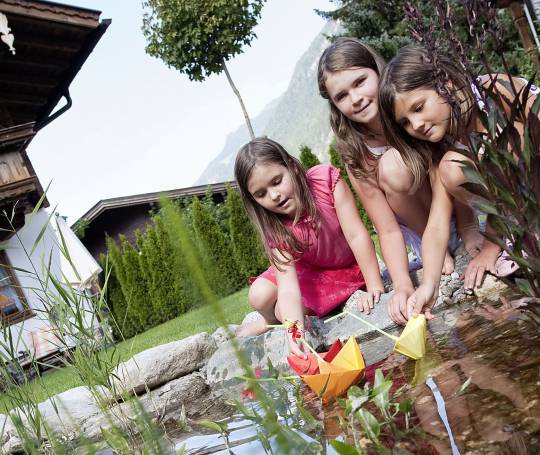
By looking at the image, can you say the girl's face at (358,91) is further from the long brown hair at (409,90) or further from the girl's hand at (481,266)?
the girl's hand at (481,266)

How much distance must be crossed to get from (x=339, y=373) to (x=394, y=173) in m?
1.42

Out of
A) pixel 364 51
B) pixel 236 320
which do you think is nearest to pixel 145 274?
pixel 236 320

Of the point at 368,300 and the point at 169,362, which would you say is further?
the point at 169,362

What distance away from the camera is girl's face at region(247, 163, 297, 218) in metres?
3.01

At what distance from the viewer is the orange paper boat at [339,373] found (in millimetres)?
1721

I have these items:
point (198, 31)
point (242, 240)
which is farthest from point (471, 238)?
point (198, 31)

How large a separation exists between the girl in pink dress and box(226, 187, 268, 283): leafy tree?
340 inches

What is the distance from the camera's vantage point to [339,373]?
1707 millimetres

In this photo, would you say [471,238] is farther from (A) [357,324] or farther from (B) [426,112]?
(B) [426,112]

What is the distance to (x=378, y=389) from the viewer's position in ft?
4.39

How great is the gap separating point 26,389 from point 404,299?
159 centimetres

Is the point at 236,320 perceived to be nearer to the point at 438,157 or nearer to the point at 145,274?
the point at 438,157

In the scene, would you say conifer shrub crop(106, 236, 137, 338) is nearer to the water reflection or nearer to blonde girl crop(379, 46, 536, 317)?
blonde girl crop(379, 46, 536, 317)

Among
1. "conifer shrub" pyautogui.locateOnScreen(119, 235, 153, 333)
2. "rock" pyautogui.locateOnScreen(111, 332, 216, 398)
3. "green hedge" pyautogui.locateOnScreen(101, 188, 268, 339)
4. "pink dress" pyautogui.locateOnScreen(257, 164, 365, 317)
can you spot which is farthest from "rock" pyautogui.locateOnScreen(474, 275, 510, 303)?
"conifer shrub" pyautogui.locateOnScreen(119, 235, 153, 333)
